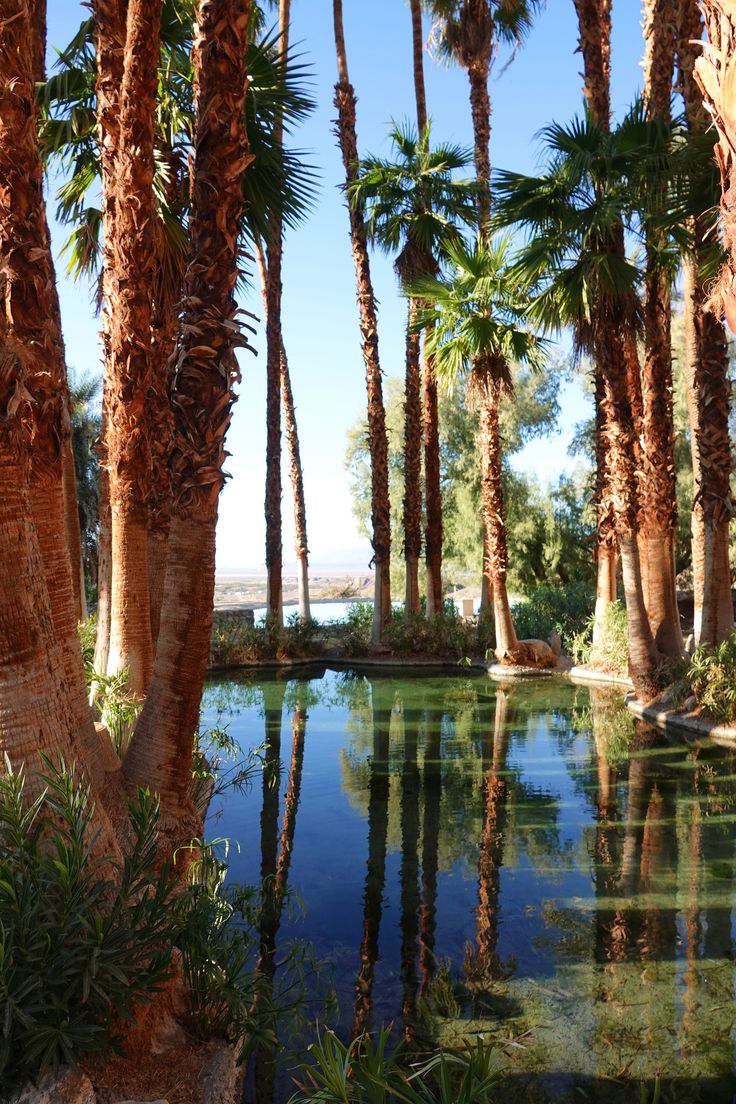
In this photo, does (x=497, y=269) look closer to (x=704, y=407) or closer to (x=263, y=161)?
(x=704, y=407)

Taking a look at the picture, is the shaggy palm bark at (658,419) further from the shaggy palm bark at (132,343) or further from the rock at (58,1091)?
the rock at (58,1091)

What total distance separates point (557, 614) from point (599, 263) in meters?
10.4

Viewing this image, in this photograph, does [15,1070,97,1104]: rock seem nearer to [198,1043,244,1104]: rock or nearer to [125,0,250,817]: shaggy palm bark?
[198,1043,244,1104]: rock

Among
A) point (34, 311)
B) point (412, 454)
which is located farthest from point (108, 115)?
point (412, 454)

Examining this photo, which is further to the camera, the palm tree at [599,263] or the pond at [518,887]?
the palm tree at [599,263]

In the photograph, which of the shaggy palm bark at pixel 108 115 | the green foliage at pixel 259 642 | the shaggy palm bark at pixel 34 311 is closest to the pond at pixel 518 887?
the shaggy palm bark at pixel 34 311

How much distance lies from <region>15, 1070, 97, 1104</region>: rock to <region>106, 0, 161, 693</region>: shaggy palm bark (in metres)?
4.50

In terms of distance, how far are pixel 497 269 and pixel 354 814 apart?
34.9ft

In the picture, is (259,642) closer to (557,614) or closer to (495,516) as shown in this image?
(495,516)

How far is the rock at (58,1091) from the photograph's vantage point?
2684 mm

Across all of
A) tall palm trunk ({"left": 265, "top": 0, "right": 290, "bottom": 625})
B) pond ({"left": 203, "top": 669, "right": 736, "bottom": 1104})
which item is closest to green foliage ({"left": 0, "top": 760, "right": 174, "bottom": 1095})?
pond ({"left": 203, "top": 669, "right": 736, "bottom": 1104})

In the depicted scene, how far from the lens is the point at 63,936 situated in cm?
281

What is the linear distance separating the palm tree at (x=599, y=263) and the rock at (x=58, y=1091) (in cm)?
1085

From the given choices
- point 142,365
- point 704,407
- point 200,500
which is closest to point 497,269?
point 704,407
